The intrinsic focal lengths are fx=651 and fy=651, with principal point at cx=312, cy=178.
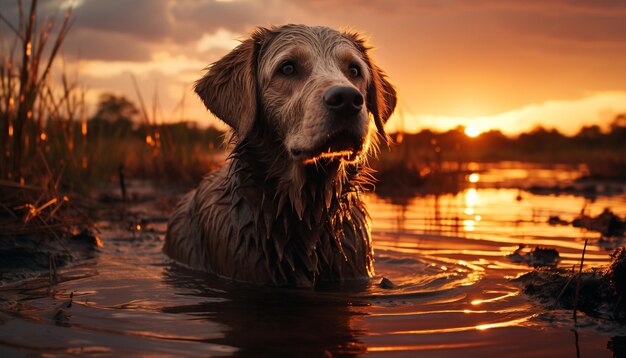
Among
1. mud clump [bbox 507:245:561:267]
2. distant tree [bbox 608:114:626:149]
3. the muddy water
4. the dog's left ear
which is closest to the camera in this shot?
the muddy water

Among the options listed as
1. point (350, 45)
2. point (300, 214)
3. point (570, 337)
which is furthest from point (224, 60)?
point (570, 337)

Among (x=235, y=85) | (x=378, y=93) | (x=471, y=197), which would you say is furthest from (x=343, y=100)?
(x=471, y=197)

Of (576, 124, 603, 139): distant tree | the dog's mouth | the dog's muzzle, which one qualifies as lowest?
the dog's mouth

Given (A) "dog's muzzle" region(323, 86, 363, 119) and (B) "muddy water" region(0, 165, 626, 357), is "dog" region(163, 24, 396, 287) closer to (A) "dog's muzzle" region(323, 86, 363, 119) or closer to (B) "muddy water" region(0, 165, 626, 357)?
(A) "dog's muzzle" region(323, 86, 363, 119)

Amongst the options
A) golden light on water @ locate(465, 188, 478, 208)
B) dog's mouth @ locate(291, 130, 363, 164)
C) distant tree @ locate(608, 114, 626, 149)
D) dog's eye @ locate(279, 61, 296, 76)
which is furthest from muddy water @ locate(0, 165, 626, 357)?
distant tree @ locate(608, 114, 626, 149)

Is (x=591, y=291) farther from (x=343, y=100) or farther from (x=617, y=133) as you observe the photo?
(x=617, y=133)

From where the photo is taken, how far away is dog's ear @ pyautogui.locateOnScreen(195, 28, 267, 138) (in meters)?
5.09

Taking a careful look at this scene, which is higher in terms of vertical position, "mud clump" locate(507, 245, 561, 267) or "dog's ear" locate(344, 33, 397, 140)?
"dog's ear" locate(344, 33, 397, 140)

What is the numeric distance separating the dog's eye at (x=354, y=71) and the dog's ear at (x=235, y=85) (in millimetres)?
761

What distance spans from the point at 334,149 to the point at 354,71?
103 centimetres

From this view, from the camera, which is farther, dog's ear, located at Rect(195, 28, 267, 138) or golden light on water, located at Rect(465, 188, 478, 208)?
golden light on water, located at Rect(465, 188, 478, 208)

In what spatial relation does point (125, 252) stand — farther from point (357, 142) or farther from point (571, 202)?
point (571, 202)

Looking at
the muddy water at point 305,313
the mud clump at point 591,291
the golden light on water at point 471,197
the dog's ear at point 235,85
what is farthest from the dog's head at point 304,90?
the golden light on water at point 471,197

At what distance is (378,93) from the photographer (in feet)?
18.4
